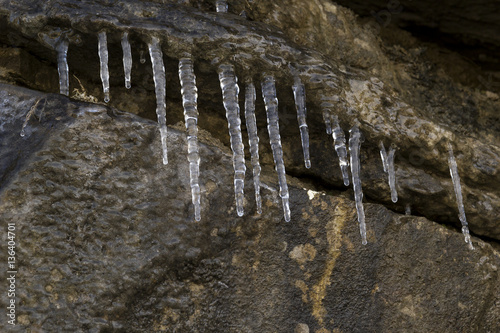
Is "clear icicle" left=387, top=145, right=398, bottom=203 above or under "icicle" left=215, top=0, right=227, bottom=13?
under

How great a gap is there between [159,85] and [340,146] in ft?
3.16

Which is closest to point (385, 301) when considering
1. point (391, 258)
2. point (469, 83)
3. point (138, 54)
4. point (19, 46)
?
point (391, 258)

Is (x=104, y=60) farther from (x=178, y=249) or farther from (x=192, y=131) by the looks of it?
(x=178, y=249)

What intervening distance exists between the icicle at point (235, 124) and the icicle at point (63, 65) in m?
0.72

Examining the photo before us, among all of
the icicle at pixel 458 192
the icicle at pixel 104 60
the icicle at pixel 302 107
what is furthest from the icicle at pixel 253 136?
the icicle at pixel 458 192

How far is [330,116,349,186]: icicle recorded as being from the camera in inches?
102

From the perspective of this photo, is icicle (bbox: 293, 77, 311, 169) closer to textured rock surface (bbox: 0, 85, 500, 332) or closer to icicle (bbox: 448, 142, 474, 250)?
textured rock surface (bbox: 0, 85, 500, 332)

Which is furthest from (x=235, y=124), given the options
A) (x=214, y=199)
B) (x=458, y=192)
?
(x=458, y=192)

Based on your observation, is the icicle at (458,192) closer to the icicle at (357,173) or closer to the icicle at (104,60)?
the icicle at (357,173)

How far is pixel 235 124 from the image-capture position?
7.71ft

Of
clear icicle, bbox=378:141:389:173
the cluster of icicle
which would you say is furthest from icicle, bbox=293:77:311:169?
clear icicle, bbox=378:141:389:173

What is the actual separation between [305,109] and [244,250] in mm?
783

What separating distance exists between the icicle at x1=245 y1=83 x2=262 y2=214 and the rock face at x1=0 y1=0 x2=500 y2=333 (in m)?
0.05

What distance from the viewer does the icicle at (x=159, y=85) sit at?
2.26 m
